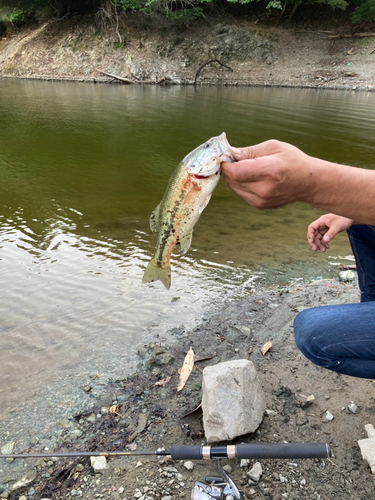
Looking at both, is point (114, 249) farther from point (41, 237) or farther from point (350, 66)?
point (350, 66)

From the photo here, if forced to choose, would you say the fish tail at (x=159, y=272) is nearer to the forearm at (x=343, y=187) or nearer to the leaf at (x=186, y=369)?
the leaf at (x=186, y=369)

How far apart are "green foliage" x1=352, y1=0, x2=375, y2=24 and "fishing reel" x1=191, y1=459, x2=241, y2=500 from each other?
46.0m

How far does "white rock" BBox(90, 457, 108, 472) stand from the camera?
245 centimetres

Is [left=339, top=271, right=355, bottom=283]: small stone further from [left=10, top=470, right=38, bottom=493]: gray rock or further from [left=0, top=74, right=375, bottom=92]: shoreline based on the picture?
[left=0, top=74, right=375, bottom=92]: shoreline

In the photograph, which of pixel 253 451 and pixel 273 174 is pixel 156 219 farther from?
pixel 253 451

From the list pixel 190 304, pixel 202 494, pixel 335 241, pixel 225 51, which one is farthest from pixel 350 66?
pixel 202 494

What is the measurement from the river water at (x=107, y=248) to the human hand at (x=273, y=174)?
231 cm

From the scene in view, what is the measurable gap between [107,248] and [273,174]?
4.55 metres

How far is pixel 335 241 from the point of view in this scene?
638 cm

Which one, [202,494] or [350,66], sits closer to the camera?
[202,494]

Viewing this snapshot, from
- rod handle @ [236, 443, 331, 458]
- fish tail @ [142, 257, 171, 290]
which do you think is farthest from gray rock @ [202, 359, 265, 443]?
fish tail @ [142, 257, 171, 290]

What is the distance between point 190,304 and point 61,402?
1.91 meters

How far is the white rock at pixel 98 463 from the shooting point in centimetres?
245

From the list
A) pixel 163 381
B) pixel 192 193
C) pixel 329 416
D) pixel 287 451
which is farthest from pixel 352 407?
pixel 192 193
